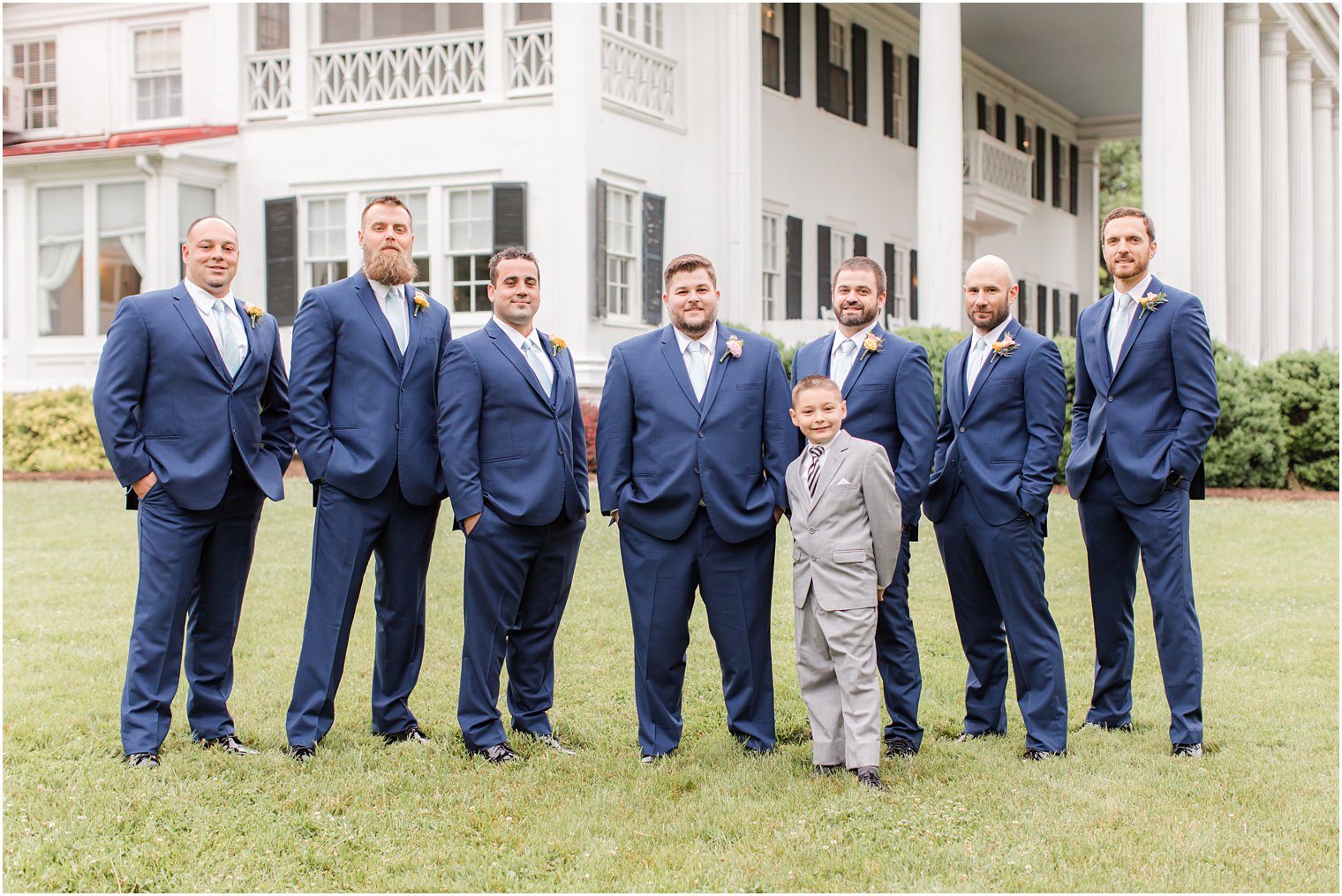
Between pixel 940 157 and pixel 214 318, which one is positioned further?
pixel 940 157

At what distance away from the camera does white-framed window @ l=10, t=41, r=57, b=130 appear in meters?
23.9

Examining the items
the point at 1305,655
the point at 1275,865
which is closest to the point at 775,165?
the point at 1305,655

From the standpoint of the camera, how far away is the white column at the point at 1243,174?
78.4 feet

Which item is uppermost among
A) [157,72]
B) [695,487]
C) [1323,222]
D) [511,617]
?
[157,72]

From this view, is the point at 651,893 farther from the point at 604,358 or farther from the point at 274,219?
the point at 274,219

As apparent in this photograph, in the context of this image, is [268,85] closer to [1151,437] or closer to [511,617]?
[511,617]

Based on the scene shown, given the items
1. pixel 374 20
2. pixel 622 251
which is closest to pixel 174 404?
pixel 622 251

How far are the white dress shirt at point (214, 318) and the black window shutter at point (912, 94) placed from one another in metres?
22.3

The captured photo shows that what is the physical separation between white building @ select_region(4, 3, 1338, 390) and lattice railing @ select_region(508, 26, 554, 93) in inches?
1.5

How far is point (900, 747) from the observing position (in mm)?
6383

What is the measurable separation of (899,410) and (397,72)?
15721mm

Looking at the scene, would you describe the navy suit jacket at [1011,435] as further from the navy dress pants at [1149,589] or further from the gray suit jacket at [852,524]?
the gray suit jacket at [852,524]

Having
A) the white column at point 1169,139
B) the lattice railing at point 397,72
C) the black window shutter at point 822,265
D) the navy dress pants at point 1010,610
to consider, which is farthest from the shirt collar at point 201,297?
the black window shutter at point 822,265

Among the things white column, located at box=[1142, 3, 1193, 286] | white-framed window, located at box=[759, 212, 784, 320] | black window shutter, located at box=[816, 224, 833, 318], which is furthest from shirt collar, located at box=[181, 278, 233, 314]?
black window shutter, located at box=[816, 224, 833, 318]
